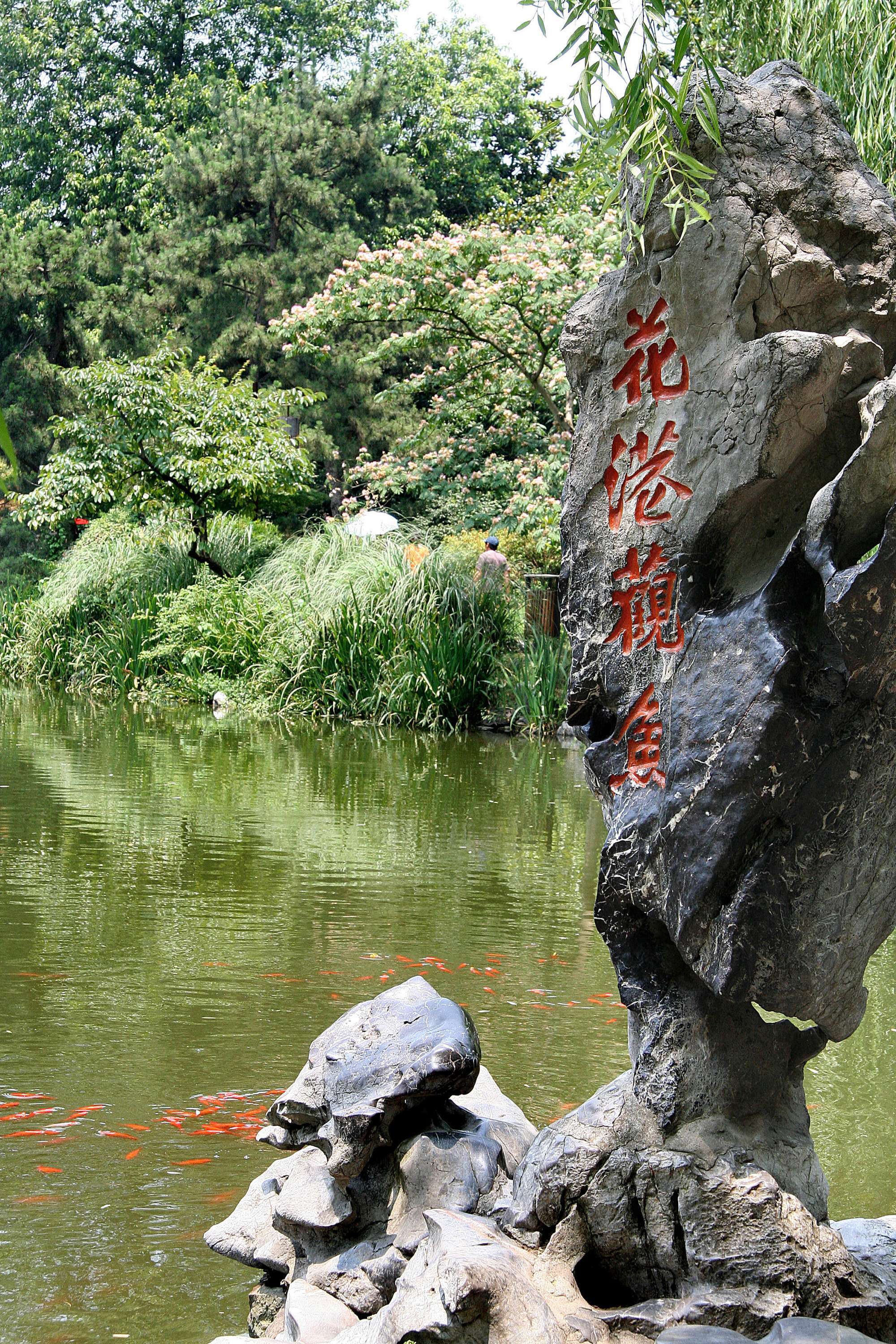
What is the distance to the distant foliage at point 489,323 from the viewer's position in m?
11.5

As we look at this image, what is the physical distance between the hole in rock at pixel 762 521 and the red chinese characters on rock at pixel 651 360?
239mm

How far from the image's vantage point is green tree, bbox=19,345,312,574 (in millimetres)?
13742

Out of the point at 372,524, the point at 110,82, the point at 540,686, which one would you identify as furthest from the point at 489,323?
the point at 110,82

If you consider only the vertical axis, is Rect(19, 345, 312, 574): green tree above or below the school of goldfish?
above

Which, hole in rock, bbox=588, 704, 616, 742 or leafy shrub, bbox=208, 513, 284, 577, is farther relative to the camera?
leafy shrub, bbox=208, 513, 284, 577

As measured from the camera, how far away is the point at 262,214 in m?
21.5

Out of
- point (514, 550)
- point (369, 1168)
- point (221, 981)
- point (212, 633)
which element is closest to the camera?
point (369, 1168)

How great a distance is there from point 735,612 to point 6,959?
3501 millimetres

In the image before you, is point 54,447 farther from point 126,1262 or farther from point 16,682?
point 126,1262

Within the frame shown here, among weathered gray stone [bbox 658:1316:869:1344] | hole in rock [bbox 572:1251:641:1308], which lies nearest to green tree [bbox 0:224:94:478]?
hole in rock [bbox 572:1251:641:1308]

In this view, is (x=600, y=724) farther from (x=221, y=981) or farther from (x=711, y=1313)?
(x=221, y=981)

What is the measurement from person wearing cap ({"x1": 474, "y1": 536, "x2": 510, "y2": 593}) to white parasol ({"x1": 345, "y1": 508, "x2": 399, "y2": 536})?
2188 mm

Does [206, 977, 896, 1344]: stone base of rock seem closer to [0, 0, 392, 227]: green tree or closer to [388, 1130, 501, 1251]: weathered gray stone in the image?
[388, 1130, 501, 1251]: weathered gray stone

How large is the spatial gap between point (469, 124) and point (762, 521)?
2654cm
